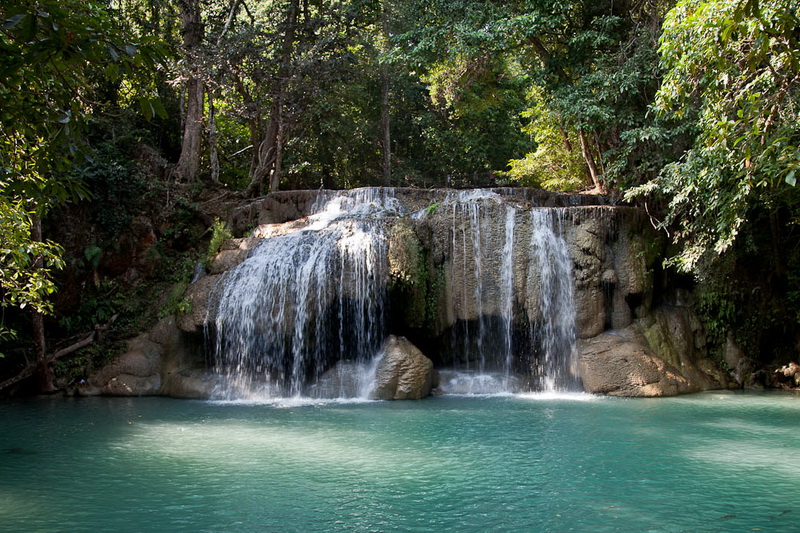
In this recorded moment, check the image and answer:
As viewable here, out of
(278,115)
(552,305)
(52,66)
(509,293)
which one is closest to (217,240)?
(278,115)

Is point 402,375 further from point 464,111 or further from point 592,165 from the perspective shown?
point 464,111

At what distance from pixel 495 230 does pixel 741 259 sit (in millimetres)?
5597

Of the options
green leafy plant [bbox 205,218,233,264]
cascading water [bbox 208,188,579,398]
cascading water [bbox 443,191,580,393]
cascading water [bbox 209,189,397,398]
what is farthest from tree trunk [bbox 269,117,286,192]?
cascading water [bbox 443,191,580,393]

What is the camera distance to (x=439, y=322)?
511 inches

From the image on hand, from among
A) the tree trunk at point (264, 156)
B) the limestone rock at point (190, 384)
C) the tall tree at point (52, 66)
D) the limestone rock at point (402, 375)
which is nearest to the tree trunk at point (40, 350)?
the limestone rock at point (190, 384)

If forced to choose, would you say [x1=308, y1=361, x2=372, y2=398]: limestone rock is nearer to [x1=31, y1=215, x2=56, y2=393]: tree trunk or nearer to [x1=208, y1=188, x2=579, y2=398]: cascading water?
[x1=208, y1=188, x2=579, y2=398]: cascading water

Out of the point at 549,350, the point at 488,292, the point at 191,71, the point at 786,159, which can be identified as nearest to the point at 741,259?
the point at 549,350

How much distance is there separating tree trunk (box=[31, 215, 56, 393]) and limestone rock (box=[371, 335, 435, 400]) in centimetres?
627

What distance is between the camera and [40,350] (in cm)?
1197

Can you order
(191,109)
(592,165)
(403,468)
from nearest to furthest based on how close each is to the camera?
(403,468) < (592,165) < (191,109)

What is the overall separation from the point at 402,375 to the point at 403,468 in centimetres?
473

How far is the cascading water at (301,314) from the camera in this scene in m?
12.2

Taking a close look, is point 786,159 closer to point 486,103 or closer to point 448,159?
point 486,103

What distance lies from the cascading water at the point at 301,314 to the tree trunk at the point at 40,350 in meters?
3.13
